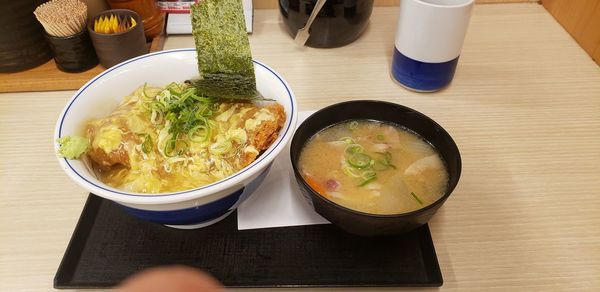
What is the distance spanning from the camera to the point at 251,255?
95cm

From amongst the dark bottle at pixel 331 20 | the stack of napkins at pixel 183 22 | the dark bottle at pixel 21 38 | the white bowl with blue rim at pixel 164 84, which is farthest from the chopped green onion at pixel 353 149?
the dark bottle at pixel 21 38

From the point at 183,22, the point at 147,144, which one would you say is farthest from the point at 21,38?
the point at 147,144

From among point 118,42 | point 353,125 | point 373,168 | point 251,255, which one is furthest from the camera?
point 118,42

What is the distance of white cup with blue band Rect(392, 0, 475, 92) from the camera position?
4.04 feet

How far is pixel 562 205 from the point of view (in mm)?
1092

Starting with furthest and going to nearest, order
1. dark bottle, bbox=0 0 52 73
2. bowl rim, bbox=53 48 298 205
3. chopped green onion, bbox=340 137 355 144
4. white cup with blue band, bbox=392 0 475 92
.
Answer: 1. dark bottle, bbox=0 0 52 73
2. white cup with blue band, bbox=392 0 475 92
3. chopped green onion, bbox=340 137 355 144
4. bowl rim, bbox=53 48 298 205

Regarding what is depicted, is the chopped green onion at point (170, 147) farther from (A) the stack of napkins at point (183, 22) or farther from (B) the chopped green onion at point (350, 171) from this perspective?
(A) the stack of napkins at point (183, 22)


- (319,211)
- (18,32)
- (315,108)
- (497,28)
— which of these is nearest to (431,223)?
(319,211)

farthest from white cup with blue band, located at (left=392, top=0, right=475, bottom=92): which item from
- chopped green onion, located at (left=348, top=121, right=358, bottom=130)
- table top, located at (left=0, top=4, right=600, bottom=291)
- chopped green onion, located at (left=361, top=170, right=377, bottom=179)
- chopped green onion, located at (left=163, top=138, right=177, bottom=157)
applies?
chopped green onion, located at (left=163, top=138, right=177, bottom=157)

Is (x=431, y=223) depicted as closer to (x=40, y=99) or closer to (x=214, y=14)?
(x=214, y=14)

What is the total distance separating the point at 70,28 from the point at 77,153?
28.3 inches

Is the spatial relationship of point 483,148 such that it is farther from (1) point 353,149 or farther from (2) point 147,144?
(2) point 147,144

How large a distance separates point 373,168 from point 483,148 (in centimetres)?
42

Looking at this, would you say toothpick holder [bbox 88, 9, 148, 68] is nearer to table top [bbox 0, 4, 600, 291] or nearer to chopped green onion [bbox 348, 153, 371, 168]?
table top [bbox 0, 4, 600, 291]
